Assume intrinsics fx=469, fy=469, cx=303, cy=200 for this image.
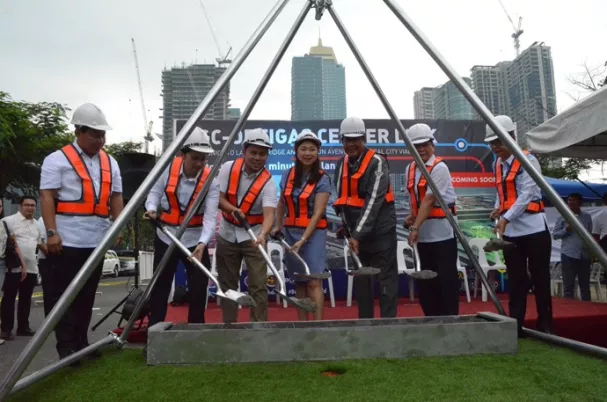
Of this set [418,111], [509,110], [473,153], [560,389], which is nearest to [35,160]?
[418,111]

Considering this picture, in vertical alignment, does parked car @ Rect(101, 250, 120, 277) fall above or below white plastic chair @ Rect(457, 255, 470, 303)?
below

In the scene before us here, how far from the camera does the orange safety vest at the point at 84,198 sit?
3338mm

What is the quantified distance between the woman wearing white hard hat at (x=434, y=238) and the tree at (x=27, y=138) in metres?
14.2

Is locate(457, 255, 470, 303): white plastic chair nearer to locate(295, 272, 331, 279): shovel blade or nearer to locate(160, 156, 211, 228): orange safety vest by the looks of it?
locate(295, 272, 331, 279): shovel blade

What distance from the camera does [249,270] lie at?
404cm

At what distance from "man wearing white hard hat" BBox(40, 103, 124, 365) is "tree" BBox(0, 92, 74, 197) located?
13016 millimetres

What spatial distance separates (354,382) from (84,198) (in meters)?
2.30

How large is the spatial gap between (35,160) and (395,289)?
58.6ft

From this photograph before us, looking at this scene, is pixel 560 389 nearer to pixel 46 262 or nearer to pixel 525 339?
pixel 525 339

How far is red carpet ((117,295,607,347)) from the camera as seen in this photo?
4508 millimetres

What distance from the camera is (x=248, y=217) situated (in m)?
4.12

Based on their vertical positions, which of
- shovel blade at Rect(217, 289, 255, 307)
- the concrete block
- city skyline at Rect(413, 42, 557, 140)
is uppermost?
city skyline at Rect(413, 42, 557, 140)

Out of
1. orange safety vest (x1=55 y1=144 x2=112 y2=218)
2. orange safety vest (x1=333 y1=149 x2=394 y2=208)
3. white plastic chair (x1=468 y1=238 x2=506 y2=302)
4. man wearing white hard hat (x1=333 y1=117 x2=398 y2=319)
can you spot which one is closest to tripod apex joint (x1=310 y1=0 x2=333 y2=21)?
man wearing white hard hat (x1=333 y1=117 x2=398 y2=319)

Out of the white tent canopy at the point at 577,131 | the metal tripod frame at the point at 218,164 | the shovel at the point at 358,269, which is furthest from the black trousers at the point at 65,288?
the white tent canopy at the point at 577,131
